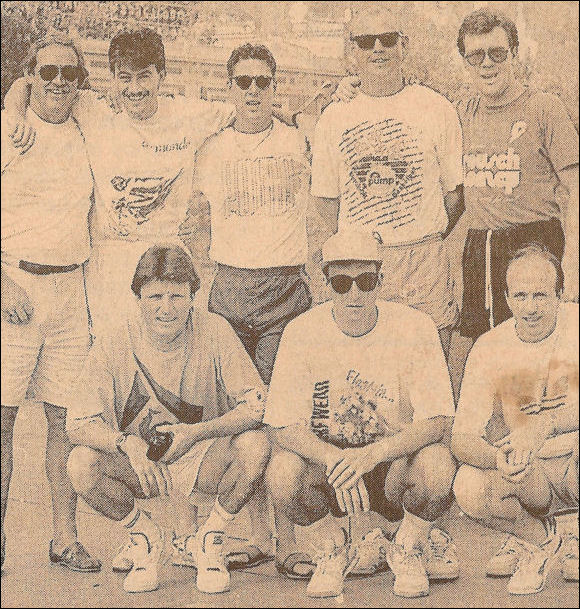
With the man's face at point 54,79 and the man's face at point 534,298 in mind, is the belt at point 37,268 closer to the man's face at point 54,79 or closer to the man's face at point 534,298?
the man's face at point 54,79

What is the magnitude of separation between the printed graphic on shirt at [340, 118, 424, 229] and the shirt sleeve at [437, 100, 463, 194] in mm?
111

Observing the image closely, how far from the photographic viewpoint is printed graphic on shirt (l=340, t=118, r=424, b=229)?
515 centimetres

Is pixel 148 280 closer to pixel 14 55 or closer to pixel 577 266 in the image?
pixel 14 55

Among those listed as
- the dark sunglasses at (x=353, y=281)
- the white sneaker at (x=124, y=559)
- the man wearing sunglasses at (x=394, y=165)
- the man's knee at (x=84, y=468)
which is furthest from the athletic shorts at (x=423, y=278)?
the white sneaker at (x=124, y=559)

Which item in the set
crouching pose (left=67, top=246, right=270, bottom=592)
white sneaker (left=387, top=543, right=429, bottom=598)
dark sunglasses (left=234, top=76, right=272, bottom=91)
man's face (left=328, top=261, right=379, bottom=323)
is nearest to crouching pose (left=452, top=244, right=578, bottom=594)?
white sneaker (left=387, top=543, right=429, bottom=598)

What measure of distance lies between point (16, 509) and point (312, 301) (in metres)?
1.70

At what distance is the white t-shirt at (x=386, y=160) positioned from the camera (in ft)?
16.9

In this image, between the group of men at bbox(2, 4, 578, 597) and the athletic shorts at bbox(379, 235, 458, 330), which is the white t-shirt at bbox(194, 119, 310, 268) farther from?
the athletic shorts at bbox(379, 235, 458, 330)

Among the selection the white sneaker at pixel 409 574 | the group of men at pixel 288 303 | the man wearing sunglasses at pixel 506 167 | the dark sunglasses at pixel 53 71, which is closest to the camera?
the white sneaker at pixel 409 574

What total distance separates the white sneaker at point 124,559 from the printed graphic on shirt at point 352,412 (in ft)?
3.24

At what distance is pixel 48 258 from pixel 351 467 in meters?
1.70

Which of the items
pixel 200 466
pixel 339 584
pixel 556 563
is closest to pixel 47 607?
pixel 200 466

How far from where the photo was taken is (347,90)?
17.0ft

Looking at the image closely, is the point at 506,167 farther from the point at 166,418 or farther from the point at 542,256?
the point at 166,418
